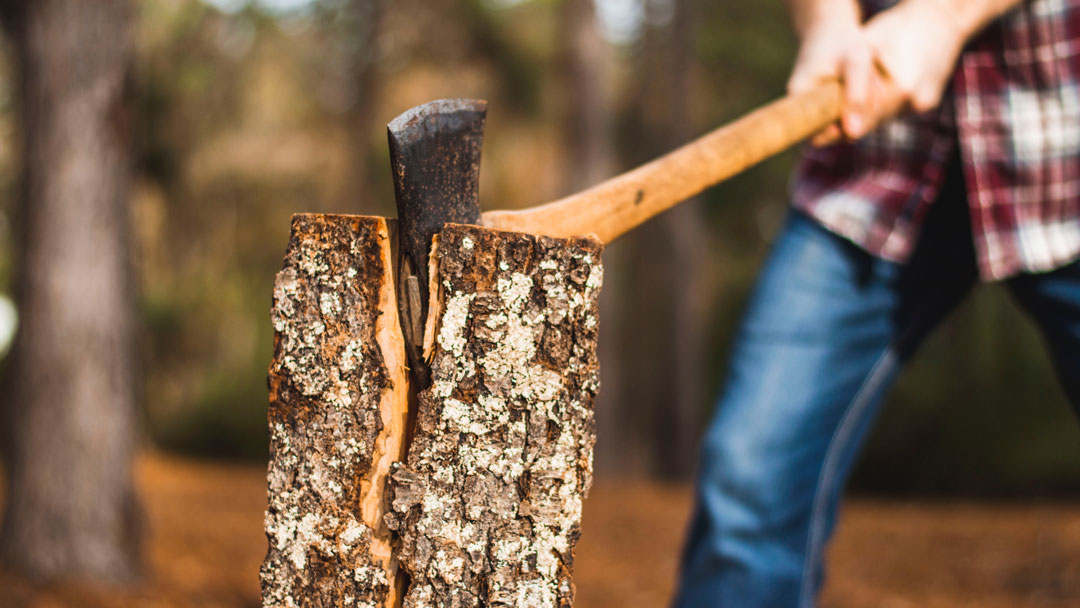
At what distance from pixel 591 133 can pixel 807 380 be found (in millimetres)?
6910

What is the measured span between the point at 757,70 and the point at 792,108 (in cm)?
978

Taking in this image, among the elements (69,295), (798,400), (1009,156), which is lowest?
(798,400)

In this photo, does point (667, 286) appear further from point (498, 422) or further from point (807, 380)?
point (498, 422)

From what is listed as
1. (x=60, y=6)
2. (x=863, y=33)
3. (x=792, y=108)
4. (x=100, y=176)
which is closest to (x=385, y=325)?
(x=792, y=108)

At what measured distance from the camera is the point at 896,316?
1.67m

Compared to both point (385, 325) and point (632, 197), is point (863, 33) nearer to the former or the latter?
point (632, 197)

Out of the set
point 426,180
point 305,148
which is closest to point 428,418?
point 426,180

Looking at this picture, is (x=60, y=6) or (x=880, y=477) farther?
(x=880, y=477)

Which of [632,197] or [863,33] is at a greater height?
[863,33]

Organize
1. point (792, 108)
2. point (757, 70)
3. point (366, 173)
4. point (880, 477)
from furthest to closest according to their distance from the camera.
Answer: point (757, 70)
point (366, 173)
point (880, 477)
point (792, 108)

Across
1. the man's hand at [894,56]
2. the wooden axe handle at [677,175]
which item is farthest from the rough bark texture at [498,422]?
the man's hand at [894,56]

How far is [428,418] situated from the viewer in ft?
3.48

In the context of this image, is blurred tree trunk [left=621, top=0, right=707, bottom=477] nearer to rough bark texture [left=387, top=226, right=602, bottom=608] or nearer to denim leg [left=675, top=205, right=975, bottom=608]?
denim leg [left=675, top=205, right=975, bottom=608]

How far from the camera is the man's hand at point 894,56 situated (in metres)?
1.42
